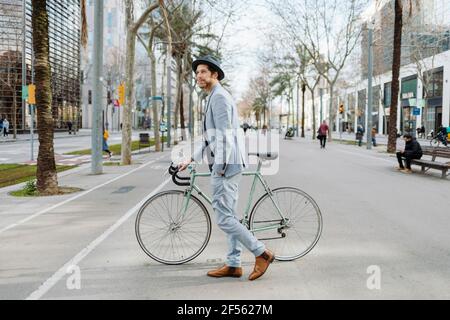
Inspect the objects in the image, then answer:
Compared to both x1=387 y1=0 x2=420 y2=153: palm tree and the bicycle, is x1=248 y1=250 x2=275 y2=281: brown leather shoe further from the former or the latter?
x1=387 y1=0 x2=420 y2=153: palm tree

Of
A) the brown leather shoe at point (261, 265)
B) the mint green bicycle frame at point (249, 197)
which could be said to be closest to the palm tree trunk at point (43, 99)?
the mint green bicycle frame at point (249, 197)

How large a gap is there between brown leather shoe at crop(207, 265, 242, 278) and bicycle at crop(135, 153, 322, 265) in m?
0.52

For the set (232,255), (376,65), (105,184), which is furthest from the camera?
(376,65)

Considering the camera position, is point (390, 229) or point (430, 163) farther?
point (430, 163)

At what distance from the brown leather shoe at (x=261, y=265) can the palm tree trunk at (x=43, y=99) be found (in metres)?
7.15

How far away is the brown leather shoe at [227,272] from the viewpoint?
4.89 meters

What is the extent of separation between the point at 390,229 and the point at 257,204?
270cm

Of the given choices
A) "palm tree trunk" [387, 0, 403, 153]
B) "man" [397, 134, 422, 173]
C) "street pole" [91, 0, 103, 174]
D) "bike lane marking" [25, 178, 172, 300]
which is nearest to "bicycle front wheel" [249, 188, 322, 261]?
"bike lane marking" [25, 178, 172, 300]

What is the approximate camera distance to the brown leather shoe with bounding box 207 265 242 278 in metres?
4.89

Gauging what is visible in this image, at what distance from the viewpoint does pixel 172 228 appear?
17.6 ft

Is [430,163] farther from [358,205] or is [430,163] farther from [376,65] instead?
[376,65]

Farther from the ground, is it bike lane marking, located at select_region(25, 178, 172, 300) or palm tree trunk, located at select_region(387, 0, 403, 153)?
palm tree trunk, located at select_region(387, 0, 403, 153)
